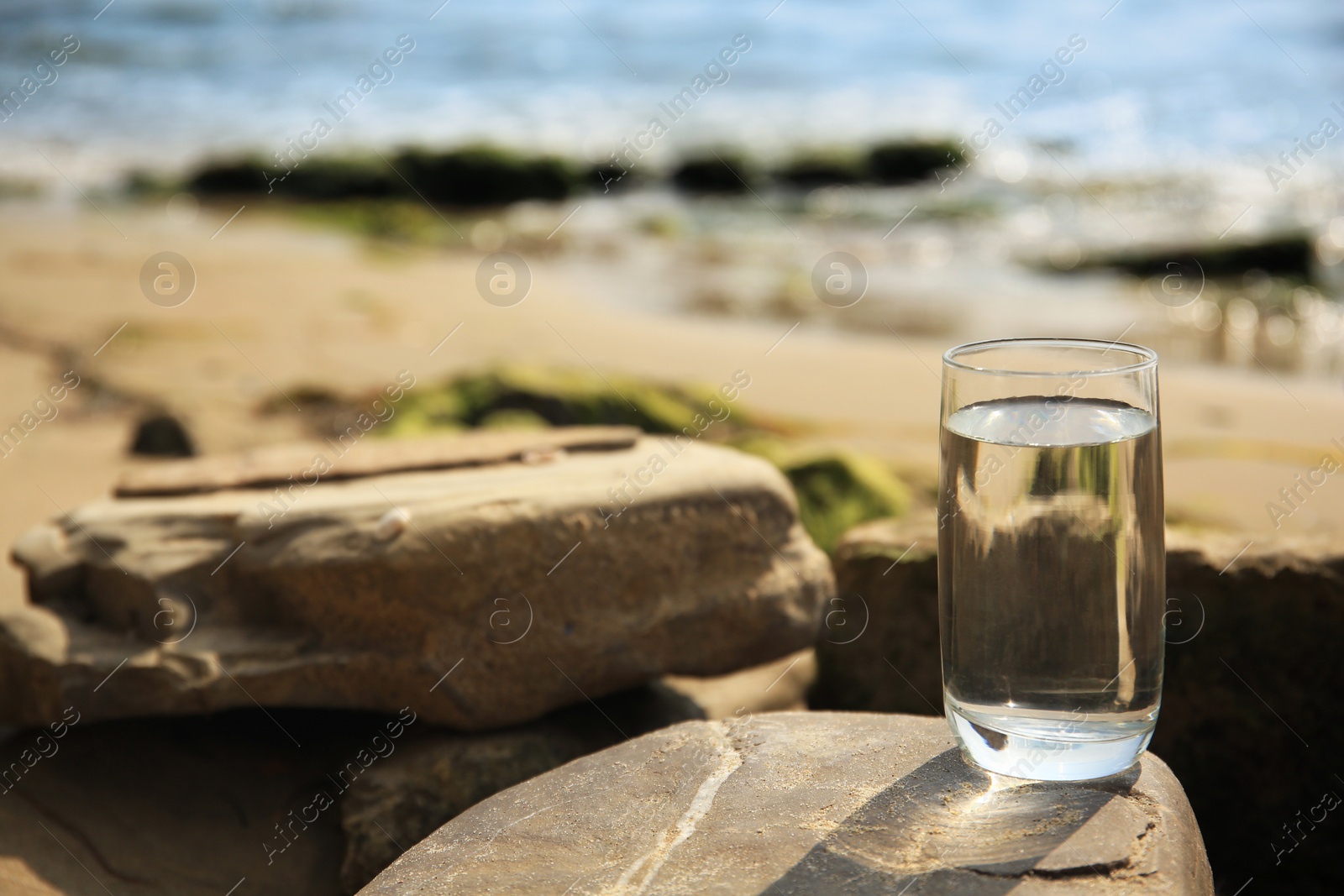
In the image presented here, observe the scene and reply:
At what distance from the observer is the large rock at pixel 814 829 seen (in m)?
1.50

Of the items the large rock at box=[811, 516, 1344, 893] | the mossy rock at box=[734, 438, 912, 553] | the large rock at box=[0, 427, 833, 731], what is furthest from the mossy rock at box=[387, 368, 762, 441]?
the large rock at box=[811, 516, 1344, 893]

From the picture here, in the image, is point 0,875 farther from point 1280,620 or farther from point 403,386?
point 403,386

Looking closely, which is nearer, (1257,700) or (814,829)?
(814,829)

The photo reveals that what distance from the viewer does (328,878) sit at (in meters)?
2.45

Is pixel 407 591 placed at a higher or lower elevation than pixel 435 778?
higher

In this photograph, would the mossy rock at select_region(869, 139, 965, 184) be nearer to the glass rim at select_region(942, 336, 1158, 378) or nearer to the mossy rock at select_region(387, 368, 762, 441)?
the mossy rock at select_region(387, 368, 762, 441)

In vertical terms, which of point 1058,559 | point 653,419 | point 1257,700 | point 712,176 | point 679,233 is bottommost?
point 1257,700

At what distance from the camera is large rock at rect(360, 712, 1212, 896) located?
1496 mm

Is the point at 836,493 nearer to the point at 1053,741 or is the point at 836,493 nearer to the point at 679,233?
the point at 1053,741

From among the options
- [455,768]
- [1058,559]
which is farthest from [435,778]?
[1058,559]

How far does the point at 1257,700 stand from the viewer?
8.80 ft

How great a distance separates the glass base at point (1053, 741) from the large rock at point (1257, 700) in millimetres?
1037

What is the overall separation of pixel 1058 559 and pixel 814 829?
49 cm

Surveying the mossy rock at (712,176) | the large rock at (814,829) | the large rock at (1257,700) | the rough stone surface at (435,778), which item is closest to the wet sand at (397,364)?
the large rock at (1257,700)
